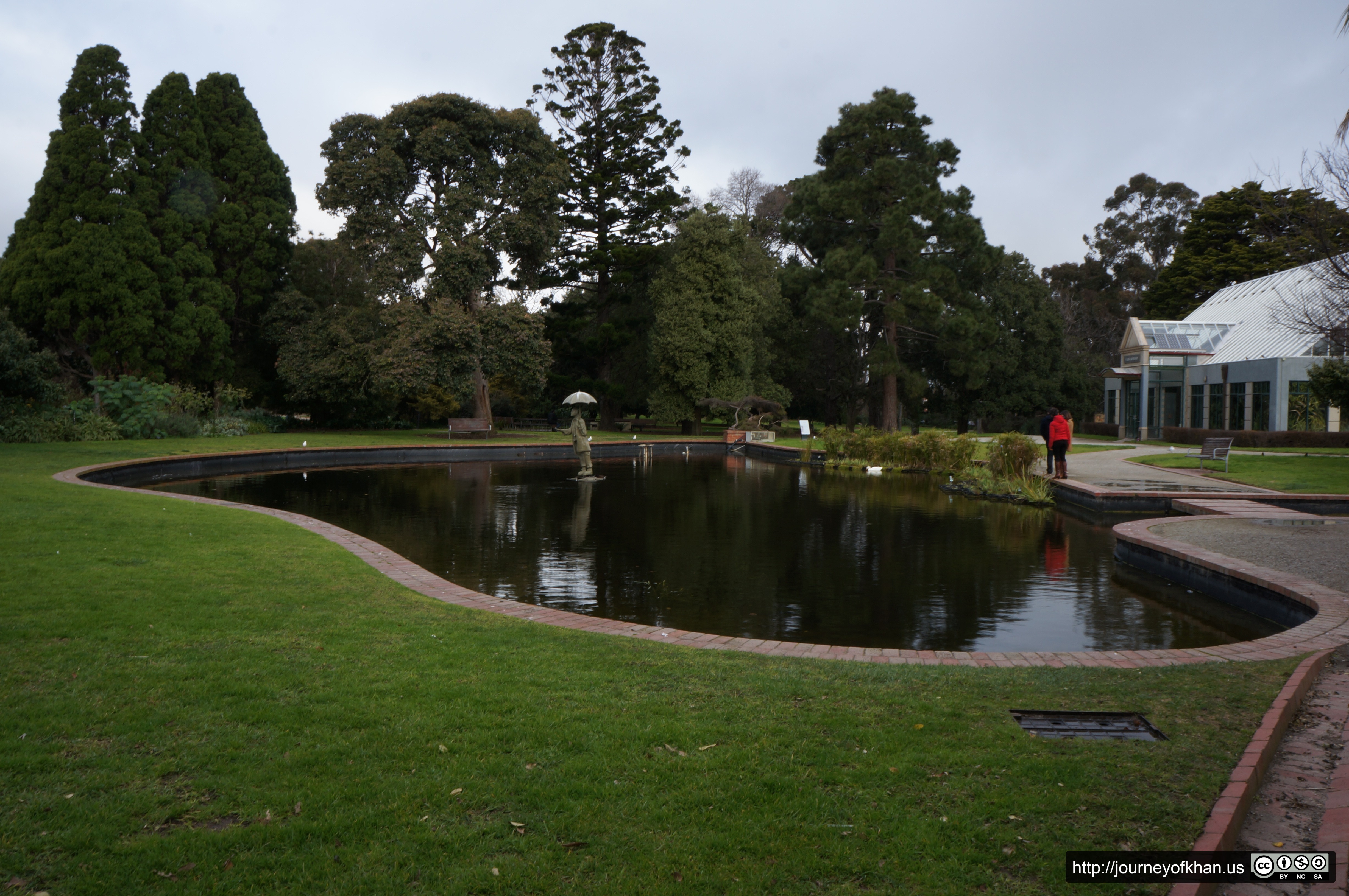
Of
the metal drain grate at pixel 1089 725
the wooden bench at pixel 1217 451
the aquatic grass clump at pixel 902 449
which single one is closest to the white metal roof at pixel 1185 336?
the aquatic grass clump at pixel 902 449

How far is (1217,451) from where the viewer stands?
1773 cm

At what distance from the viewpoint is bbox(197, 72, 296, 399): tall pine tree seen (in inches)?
1182

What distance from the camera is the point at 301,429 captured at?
33.7 m

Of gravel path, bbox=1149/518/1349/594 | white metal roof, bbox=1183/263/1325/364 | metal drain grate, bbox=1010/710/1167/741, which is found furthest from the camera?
white metal roof, bbox=1183/263/1325/364

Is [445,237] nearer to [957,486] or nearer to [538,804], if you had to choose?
[957,486]

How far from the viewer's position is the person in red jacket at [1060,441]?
16281mm

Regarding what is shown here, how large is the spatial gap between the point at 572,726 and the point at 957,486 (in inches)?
576

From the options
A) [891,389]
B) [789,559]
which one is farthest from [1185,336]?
[789,559]

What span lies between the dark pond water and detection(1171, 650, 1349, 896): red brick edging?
1.83m

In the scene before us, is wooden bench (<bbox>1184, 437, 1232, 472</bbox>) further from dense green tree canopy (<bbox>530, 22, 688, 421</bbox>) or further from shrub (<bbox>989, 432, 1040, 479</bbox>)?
dense green tree canopy (<bbox>530, 22, 688, 421</bbox>)

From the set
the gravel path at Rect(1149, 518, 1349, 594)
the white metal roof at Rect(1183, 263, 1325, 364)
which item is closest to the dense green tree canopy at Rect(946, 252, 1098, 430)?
the white metal roof at Rect(1183, 263, 1325, 364)

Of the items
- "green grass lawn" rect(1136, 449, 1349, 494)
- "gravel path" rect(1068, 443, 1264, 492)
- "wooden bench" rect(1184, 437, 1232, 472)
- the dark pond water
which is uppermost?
"wooden bench" rect(1184, 437, 1232, 472)

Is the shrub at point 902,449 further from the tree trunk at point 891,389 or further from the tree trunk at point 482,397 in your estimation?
the tree trunk at point 482,397

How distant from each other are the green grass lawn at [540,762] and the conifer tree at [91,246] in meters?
24.7
